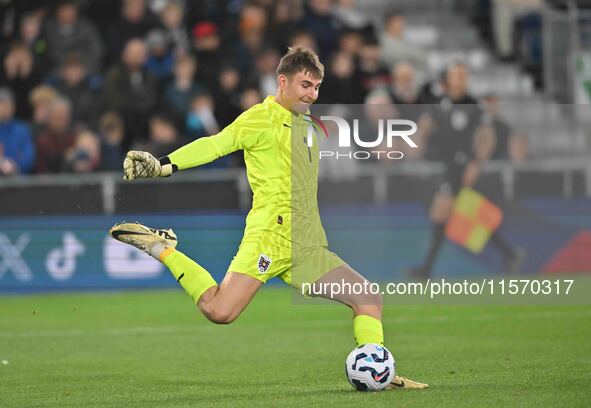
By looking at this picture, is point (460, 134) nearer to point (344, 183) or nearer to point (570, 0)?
point (344, 183)

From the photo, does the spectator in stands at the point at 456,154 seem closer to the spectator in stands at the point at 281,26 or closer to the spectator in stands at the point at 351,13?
the spectator in stands at the point at 281,26

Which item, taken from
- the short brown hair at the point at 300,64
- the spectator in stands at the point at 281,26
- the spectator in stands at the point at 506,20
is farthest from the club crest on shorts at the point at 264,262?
the spectator in stands at the point at 506,20

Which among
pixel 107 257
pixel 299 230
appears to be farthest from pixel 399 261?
pixel 299 230

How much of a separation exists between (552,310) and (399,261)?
145 inches

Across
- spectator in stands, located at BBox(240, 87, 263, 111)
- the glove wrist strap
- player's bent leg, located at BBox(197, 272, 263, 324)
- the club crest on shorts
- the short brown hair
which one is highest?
the short brown hair

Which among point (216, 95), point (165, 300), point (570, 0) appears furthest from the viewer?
point (570, 0)

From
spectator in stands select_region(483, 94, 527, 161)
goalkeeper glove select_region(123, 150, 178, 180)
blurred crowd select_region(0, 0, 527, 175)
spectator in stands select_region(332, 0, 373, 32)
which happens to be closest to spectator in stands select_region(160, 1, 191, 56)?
blurred crowd select_region(0, 0, 527, 175)

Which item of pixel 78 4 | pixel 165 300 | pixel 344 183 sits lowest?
pixel 165 300

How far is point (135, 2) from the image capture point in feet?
66.1

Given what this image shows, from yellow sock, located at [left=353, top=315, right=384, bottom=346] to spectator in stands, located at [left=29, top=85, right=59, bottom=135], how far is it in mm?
10329

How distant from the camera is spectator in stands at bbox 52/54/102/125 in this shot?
19203 millimetres

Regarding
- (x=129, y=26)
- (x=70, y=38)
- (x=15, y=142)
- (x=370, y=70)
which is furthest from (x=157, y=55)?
(x=370, y=70)

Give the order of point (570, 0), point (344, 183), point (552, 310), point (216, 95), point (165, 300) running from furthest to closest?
1. point (570, 0)
2. point (216, 95)
3. point (344, 183)
4. point (165, 300)
5. point (552, 310)

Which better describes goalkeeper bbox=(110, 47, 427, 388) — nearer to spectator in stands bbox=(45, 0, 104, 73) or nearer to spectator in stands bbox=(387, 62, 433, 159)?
spectator in stands bbox=(387, 62, 433, 159)
